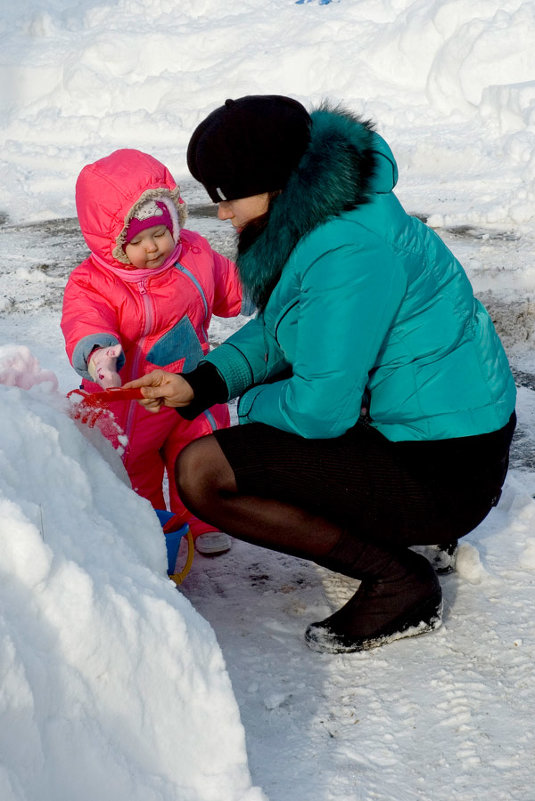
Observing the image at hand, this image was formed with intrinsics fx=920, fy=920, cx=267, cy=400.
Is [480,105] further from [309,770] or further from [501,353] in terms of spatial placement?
[309,770]

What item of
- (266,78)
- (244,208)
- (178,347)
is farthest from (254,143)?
(266,78)

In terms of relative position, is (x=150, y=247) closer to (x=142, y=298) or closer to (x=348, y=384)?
(x=142, y=298)

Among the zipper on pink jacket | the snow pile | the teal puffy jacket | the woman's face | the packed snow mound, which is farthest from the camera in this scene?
the snow pile

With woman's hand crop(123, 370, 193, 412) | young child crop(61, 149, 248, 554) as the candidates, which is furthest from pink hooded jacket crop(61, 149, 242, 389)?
woman's hand crop(123, 370, 193, 412)

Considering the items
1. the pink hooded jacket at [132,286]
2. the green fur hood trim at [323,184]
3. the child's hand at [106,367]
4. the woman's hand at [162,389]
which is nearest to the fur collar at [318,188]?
the green fur hood trim at [323,184]

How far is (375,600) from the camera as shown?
7.29 ft

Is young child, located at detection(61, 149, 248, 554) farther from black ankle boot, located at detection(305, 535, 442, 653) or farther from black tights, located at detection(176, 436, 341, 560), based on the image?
black ankle boot, located at detection(305, 535, 442, 653)

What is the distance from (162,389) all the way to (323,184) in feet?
2.16

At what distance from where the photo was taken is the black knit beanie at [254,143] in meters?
2.01

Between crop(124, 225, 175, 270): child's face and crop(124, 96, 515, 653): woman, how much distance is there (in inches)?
19.6

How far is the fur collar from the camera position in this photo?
6.57 ft

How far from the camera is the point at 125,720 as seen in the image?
1.59 metres

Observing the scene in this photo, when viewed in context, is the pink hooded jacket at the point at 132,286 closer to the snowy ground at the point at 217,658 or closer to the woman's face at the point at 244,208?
the snowy ground at the point at 217,658

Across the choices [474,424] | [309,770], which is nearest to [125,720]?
[309,770]
